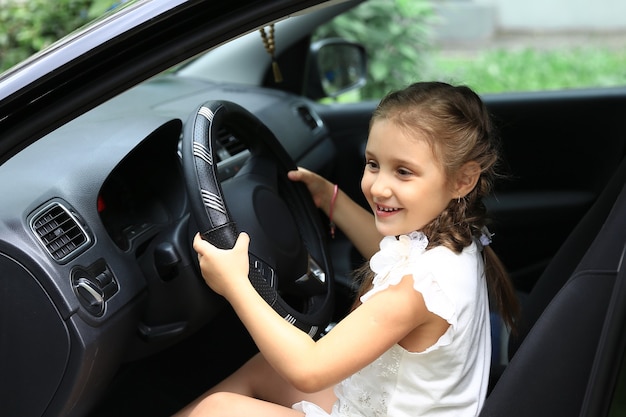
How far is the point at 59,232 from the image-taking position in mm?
1569

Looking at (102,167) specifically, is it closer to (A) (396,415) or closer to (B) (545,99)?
(A) (396,415)

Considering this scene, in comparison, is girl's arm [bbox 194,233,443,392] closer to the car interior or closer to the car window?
the car interior

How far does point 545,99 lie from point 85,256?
73.2 inches

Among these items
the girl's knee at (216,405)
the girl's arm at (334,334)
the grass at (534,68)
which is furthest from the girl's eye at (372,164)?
the grass at (534,68)

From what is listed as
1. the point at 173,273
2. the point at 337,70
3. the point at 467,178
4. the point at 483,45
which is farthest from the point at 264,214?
the point at 483,45

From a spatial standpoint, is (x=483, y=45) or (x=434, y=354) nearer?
(x=434, y=354)

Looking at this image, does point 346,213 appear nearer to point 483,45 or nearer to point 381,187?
point 381,187

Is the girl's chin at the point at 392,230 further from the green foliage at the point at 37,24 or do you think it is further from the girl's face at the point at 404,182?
the green foliage at the point at 37,24

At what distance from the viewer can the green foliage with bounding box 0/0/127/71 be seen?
4.40 metres

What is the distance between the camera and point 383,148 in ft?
4.81

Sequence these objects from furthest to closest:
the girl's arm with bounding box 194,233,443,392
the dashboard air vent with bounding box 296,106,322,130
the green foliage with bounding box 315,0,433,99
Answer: the green foliage with bounding box 315,0,433,99 < the dashboard air vent with bounding box 296,106,322,130 < the girl's arm with bounding box 194,233,443,392

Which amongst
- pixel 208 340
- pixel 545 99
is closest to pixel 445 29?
pixel 545 99

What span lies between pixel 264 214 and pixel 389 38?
3678 millimetres

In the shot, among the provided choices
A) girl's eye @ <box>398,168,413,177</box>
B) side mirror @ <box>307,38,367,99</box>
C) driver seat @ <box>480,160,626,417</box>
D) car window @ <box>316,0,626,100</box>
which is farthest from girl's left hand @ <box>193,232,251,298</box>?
car window @ <box>316,0,626,100</box>
